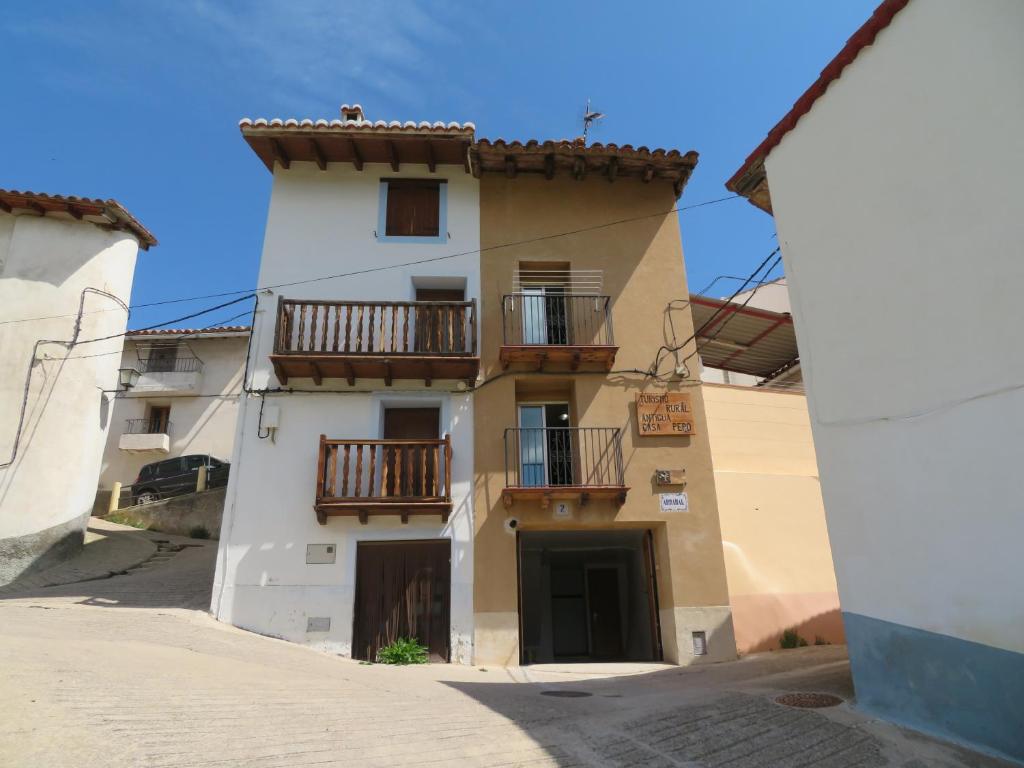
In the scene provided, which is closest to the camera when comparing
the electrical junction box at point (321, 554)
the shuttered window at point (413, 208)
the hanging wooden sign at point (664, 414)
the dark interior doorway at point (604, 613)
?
the electrical junction box at point (321, 554)

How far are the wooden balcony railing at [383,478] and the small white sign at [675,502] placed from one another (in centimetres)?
370

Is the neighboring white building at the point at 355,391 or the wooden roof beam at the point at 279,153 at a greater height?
the wooden roof beam at the point at 279,153

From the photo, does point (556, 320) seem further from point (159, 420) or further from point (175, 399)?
point (159, 420)

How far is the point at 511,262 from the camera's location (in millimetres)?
11914

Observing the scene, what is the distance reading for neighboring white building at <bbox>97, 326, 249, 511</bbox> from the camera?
22.0 m

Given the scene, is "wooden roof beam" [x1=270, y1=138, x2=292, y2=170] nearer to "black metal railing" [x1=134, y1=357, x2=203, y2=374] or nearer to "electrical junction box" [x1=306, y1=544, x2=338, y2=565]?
"electrical junction box" [x1=306, y1=544, x2=338, y2=565]

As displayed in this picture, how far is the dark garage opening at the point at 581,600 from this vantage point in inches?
521

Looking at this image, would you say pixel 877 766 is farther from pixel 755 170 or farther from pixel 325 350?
pixel 325 350

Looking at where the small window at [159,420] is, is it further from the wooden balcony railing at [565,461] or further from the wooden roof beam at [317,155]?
the wooden balcony railing at [565,461]

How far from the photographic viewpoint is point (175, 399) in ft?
74.1

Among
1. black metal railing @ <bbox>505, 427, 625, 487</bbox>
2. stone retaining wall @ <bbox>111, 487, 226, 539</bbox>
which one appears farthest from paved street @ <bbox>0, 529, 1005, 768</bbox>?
stone retaining wall @ <bbox>111, 487, 226, 539</bbox>

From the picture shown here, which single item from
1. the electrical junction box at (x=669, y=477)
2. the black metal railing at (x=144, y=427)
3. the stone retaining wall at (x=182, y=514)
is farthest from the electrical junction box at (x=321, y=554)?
the black metal railing at (x=144, y=427)

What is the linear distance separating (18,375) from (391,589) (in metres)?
9.03

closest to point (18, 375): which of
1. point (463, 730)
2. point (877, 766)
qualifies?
point (463, 730)
